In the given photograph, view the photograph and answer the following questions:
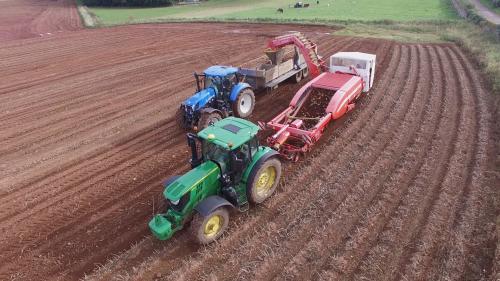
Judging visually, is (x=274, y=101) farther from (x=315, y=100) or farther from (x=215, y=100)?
(x=215, y=100)

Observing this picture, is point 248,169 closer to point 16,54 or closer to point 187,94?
point 187,94

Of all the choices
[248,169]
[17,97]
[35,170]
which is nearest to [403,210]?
[248,169]

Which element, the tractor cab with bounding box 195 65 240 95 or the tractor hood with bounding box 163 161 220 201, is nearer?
the tractor hood with bounding box 163 161 220 201

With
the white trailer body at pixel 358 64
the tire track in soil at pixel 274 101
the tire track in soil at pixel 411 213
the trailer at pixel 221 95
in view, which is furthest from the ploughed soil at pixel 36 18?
the tire track in soil at pixel 411 213

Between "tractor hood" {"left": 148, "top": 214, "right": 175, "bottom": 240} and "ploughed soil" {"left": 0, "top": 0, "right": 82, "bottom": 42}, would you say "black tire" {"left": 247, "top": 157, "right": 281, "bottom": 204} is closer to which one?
"tractor hood" {"left": 148, "top": 214, "right": 175, "bottom": 240}

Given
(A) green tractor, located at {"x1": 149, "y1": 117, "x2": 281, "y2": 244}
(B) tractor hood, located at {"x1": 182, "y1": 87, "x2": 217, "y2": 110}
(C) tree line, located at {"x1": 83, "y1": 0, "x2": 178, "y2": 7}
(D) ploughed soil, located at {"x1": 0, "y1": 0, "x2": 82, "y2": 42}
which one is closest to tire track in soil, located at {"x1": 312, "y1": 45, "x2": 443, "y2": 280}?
(A) green tractor, located at {"x1": 149, "y1": 117, "x2": 281, "y2": 244}
